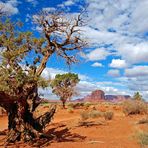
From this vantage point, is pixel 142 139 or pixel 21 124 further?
pixel 21 124

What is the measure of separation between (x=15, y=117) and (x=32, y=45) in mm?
3673

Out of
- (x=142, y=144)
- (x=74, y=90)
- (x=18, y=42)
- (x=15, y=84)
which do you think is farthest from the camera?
(x=74, y=90)

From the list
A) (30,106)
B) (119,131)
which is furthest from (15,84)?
→ (119,131)

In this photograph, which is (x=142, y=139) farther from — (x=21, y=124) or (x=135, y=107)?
(x=135, y=107)

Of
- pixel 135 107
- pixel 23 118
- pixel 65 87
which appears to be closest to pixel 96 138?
pixel 23 118

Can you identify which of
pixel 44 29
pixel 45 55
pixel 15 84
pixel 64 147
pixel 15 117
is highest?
pixel 44 29

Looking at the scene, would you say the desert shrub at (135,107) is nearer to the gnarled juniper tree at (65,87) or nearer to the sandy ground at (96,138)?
the sandy ground at (96,138)

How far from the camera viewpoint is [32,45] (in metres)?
17.1

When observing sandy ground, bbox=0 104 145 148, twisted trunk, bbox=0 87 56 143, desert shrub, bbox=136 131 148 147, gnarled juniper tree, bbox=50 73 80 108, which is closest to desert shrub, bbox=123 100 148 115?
sandy ground, bbox=0 104 145 148

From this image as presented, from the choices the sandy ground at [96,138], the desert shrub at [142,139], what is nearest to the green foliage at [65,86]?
the sandy ground at [96,138]

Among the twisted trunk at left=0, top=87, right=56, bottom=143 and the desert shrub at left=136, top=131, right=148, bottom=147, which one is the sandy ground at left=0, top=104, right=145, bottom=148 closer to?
the desert shrub at left=136, top=131, right=148, bottom=147

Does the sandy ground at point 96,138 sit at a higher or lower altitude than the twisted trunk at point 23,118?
lower

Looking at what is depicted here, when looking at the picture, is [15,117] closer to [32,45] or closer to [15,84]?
[15,84]

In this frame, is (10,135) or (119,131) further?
(119,131)
